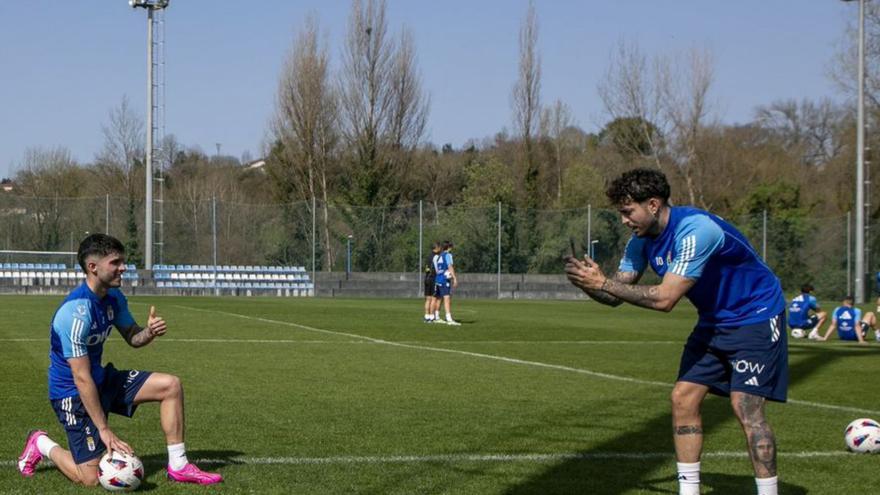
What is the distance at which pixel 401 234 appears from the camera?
4516 cm

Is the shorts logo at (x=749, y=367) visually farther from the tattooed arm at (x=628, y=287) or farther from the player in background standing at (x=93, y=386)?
the player in background standing at (x=93, y=386)

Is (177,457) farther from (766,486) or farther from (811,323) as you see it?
(811,323)

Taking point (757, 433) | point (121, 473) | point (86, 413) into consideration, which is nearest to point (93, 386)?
point (86, 413)

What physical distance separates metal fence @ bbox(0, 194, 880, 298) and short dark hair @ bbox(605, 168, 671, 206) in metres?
37.9

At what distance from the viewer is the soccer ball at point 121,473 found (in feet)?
22.4

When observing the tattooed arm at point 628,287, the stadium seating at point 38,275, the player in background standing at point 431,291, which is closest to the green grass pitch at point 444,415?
the tattooed arm at point 628,287

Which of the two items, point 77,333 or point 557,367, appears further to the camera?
point 557,367

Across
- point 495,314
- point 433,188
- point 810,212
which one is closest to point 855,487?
point 495,314

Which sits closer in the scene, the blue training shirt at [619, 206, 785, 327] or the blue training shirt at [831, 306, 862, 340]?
the blue training shirt at [619, 206, 785, 327]

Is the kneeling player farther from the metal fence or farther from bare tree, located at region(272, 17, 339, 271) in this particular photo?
bare tree, located at region(272, 17, 339, 271)

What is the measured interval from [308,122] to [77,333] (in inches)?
1992

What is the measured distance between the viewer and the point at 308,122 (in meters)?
57.0

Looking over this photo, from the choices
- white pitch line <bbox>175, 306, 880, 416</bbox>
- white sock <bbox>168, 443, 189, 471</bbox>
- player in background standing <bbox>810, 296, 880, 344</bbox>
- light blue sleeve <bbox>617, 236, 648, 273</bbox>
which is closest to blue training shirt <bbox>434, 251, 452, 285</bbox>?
white pitch line <bbox>175, 306, 880, 416</bbox>

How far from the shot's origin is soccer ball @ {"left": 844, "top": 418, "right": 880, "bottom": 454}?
8602mm
